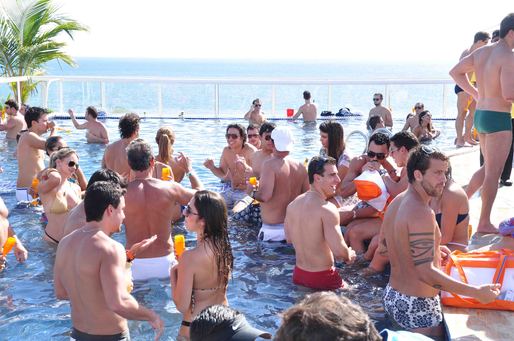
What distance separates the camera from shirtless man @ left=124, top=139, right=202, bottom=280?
539 cm

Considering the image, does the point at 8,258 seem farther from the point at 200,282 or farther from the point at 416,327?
the point at 416,327

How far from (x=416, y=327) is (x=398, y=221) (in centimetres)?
75

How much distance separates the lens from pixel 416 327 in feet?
14.1

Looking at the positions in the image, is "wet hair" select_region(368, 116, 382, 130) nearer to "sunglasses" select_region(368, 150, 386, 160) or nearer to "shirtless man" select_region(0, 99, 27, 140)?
"sunglasses" select_region(368, 150, 386, 160)

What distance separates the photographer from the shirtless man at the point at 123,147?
7383mm

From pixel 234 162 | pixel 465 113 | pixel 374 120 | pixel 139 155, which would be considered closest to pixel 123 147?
pixel 234 162

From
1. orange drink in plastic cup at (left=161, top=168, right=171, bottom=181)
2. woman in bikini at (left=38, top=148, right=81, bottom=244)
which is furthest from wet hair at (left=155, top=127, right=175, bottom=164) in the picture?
woman in bikini at (left=38, top=148, right=81, bottom=244)

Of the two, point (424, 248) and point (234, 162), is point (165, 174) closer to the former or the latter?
point (234, 162)

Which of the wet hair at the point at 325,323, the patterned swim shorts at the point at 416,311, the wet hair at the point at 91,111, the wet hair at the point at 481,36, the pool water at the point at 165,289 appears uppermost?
the wet hair at the point at 481,36

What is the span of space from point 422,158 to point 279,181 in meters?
2.85

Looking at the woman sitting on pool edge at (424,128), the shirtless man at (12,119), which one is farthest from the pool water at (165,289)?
the woman sitting on pool edge at (424,128)

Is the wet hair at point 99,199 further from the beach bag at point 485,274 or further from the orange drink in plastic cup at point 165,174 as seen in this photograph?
the orange drink in plastic cup at point 165,174

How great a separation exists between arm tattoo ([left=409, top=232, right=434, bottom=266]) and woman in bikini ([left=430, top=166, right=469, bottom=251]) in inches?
41.9

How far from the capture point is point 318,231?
16.9 ft
